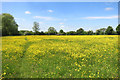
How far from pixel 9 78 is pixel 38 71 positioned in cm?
233

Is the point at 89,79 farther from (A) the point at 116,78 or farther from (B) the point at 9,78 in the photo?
(B) the point at 9,78

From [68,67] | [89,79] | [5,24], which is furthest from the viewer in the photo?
[5,24]

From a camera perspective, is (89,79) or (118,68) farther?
(118,68)

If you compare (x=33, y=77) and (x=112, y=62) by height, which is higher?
(x=112, y=62)

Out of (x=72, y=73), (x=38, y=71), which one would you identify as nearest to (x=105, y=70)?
(x=72, y=73)

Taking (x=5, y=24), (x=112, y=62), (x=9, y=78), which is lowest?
(x=9, y=78)

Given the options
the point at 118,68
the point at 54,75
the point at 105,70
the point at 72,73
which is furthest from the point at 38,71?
the point at 118,68

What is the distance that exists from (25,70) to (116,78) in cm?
776

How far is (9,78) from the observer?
7.59 m

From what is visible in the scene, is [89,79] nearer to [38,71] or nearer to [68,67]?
[68,67]

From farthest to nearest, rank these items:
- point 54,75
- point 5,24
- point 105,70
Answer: point 5,24 → point 105,70 → point 54,75

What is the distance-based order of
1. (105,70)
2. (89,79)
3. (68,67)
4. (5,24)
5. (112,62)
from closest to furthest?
(89,79) → (105,70) → (68,67) → (112,62) → (5,24)

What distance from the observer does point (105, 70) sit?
8438 mm

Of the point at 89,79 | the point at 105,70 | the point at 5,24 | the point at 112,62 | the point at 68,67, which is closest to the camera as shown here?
the point at 89,79
